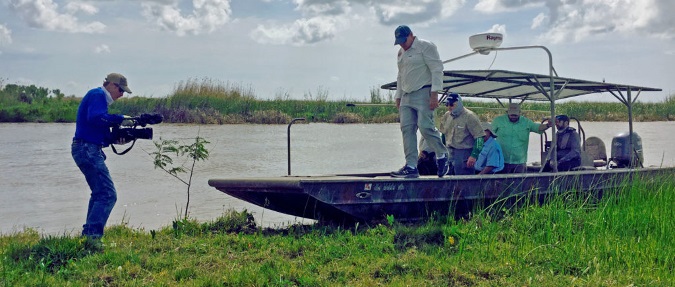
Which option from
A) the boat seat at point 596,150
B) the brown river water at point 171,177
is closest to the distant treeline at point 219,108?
the brown river water at point 171,177

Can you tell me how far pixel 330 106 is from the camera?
26891 millimetres

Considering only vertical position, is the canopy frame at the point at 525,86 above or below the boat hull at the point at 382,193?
above

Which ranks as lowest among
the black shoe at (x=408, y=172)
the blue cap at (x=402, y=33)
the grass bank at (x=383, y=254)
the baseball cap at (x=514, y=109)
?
the grass bank at (x=383, y=254)

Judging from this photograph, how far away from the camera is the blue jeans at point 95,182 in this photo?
6711 millimetres

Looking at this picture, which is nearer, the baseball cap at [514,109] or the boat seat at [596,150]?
the baseball cap at [514,109]

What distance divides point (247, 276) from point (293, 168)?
10.8 metres

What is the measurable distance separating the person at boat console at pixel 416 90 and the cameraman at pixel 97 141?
9.29ft

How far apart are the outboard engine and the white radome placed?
10.7 feet

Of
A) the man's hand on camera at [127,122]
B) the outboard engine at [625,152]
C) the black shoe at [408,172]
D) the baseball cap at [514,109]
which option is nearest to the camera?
the man's hand on camera at [127,122]

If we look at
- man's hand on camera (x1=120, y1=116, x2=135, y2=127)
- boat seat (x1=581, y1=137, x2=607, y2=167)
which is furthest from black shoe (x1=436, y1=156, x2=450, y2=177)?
boat seat (x1=581, y1=137, x2=607, y2=167)

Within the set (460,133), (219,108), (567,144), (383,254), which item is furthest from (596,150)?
(219,108)

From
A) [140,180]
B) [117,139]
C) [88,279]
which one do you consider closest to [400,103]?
[117,139]

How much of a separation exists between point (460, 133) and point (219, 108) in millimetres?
17063

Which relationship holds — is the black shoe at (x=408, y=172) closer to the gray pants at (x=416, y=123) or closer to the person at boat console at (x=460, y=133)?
the gray pants at (x=416, y=123)
